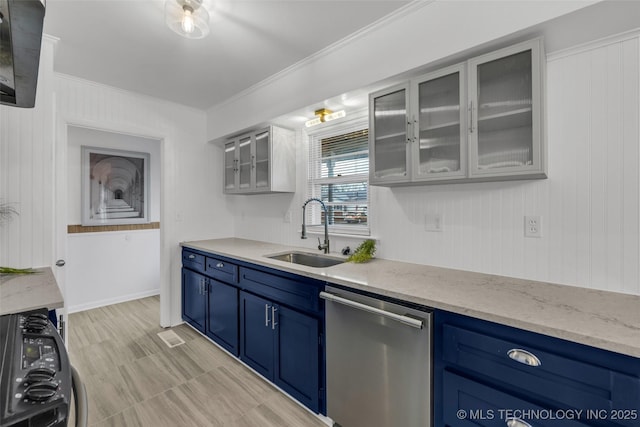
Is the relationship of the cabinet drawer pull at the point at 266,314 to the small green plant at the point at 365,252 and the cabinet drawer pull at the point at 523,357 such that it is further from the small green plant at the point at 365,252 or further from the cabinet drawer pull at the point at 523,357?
the cabinet drawer pull at the point at 523,357

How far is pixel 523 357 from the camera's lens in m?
1.10

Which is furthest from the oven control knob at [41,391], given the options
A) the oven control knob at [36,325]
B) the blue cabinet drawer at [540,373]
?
the blue cabinet drawer at [540,373]

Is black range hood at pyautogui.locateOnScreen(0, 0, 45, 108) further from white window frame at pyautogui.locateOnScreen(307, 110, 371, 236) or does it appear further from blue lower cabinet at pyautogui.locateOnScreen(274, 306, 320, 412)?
white window frame at pyautogui.locateOnScreen(307, 110, 371, 236)

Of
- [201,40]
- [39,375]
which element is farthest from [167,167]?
[39,375]

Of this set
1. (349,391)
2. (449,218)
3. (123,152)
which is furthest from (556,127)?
(123,152)

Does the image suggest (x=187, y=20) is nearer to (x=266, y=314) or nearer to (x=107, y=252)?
(x=266, y=314)

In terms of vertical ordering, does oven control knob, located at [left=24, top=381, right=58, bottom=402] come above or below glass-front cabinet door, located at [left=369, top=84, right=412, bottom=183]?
below

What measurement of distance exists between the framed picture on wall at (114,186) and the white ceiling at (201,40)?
149cm

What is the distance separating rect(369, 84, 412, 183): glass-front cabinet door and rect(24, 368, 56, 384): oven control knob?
1731 mm

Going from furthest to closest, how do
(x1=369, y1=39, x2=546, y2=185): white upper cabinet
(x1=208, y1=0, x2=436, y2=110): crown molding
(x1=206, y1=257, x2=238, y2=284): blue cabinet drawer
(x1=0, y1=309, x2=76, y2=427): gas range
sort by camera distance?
1. (x1=206, y1=257, x2=238, y2=284): blue cabinet drawer
2. (x1=208, y1=0, x2=436, y2=110): crown molding
3. (x1=369, y1=39, x2=546, y2=185): white upper cabinet
4. (x1=0, y1=309, x2=76, y2=427): gas range

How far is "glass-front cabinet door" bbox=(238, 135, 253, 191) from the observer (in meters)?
3.10

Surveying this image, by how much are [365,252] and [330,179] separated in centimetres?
85

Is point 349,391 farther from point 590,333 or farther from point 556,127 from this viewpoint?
point 556,127

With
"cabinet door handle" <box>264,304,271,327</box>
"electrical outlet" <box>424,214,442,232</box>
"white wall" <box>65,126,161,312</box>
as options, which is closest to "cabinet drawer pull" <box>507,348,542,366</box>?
"electrical outlet" <box>424,214,442,232</box>
